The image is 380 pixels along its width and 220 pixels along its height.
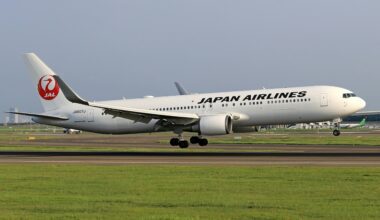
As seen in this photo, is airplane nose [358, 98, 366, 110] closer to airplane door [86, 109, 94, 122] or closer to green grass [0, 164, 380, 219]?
airplane door [86, 109, 94, 122]

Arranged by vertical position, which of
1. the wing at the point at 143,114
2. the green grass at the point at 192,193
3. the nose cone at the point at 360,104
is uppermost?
the nose cone at the point at 360,104

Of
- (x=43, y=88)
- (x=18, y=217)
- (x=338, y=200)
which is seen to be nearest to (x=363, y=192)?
(x=338, y=200)

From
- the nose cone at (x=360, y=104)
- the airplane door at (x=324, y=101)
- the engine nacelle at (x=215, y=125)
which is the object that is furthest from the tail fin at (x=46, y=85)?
the nose cone at (x=360, y=104)

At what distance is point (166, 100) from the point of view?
181 feet

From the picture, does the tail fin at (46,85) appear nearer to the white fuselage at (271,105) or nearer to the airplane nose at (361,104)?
the white fuselage at (271,105)

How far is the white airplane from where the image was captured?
4981cm

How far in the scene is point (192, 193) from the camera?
19984 mm

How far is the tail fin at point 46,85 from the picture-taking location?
56.1m

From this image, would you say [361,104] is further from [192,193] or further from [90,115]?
[192,193]

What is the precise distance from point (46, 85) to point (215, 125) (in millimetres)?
16263

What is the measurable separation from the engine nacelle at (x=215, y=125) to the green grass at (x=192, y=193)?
62.6ft

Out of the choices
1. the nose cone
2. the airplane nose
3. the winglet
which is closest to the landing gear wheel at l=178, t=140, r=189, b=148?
the winglet

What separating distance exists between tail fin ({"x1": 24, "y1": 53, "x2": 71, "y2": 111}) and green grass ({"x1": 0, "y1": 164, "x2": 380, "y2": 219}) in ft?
86.8

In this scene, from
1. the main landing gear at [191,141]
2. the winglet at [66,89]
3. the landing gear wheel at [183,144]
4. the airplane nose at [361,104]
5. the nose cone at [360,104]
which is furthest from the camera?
the main landing gear at [191,141]
